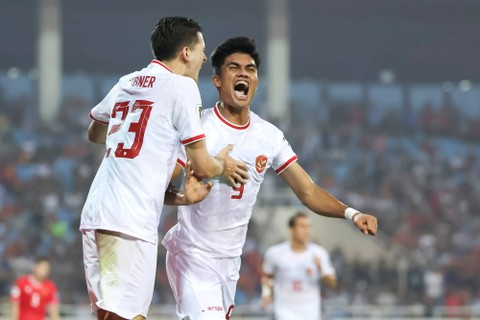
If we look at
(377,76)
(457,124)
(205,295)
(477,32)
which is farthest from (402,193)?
(205,295)

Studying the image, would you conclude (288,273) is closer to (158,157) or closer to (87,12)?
(158,157)

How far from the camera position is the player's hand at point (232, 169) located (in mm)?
5422

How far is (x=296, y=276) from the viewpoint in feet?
35.3

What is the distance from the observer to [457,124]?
2512 centimetres

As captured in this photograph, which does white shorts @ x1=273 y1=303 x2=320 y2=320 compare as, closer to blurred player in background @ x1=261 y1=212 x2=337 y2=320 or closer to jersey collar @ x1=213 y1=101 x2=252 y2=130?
blurred player in background @ x1=261 y1=212 x2=337 y2=320

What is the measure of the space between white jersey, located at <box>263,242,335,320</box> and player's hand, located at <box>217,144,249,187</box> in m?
5.23

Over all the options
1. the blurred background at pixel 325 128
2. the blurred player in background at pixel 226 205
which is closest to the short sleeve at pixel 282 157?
the blurred player in background at pixel 226 205

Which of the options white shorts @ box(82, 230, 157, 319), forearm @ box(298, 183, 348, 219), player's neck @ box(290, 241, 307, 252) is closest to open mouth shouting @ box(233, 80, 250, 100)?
forearm @ box(298, 183, 348, 219)

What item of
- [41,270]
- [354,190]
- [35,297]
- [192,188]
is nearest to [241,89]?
[192,188]

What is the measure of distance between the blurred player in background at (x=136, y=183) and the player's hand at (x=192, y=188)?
0.85 ft

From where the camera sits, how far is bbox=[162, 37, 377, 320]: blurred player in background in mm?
5922

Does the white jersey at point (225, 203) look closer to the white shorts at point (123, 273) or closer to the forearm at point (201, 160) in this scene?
the forearm at point (201, 160)

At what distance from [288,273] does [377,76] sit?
17.3 metres

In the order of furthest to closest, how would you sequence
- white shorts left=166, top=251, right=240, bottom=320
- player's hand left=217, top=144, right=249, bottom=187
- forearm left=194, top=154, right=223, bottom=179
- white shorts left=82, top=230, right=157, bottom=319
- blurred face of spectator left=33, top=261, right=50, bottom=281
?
blurred face of spectator left=33, top=261, right=50, bottom=281, white shorts left=166, top=251, right=240, bottom=320, player's hand left=217, top=144, right=249, bottom=187, forearm left=194, top=154, right=223, bottom=179, white shorts left=82, top=230, right=157, bottom=319
